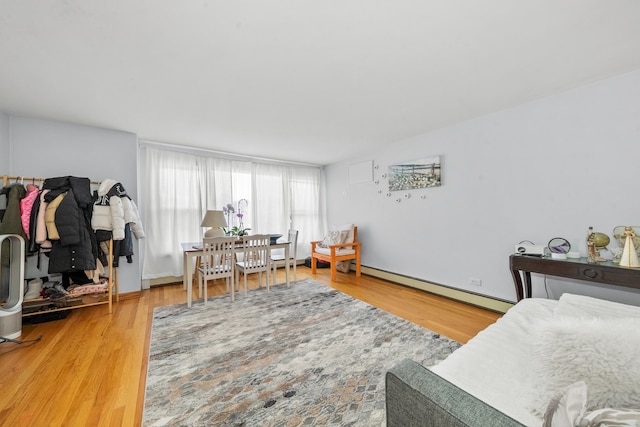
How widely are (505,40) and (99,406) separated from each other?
3535mm

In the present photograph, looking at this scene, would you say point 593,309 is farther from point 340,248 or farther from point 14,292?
point 14,292

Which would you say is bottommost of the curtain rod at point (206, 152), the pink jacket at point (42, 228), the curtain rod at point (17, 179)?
the pink jacket at point (42, 228)

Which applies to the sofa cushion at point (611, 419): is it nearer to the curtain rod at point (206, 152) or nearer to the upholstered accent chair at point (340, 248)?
the upholstered accent chair at point (340, 248)

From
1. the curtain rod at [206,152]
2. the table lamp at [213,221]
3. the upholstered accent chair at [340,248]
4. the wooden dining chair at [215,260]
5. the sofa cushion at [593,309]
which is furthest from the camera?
the upholstered accent chair at [340,248]

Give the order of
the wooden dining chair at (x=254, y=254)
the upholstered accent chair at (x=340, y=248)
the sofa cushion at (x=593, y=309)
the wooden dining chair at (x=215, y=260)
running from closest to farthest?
the sofa cushion at (x=593, y=309)
the wooden dining chair at (x=215, y=260)
the wooden dining chair at (x=254, y=254)
the upholstered accent chair at (x=340, y=248)

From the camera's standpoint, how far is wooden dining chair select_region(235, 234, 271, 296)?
3414 millimetres

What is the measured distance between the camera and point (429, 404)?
0.67 metres

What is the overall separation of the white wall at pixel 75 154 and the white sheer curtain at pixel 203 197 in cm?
38

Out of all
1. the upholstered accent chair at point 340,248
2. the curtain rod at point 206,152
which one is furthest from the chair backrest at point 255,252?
the curtain rod at point 206,152

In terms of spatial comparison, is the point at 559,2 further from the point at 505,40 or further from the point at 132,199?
the point at 132,199

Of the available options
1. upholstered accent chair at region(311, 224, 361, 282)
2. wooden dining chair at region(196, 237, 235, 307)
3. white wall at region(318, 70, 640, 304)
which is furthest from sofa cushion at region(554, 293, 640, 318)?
wooden dining chair at region(196, 237, 235, 307)

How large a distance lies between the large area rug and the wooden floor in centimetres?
14

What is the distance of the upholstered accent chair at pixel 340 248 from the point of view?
4.31 meters

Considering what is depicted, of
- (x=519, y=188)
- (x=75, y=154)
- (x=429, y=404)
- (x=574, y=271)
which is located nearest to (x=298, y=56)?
(x=429, y=404)
